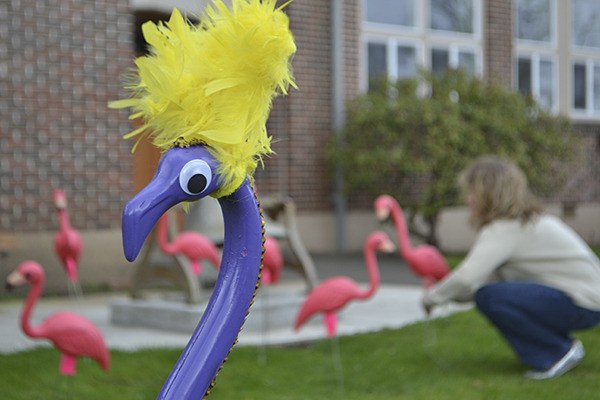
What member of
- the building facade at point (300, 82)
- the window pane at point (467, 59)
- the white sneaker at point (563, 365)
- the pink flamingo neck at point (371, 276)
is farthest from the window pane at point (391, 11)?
the white sneaker at point (563, 365)

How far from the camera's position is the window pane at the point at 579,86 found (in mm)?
17938

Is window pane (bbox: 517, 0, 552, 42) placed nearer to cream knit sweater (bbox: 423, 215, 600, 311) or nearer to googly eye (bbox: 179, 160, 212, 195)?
cream knit sweater (bbox: 423, 215, 600, 311)

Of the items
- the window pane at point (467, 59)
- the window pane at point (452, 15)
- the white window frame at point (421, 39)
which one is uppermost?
the window pane at point (452, 15)

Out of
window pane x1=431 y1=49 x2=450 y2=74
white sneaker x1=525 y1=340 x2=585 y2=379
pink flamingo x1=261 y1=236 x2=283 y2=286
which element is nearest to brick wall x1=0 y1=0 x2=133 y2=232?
pink flamingo x1=261 y1=236 x2=283 y2=286

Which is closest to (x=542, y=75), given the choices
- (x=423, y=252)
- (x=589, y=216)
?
(x=589, y=216)

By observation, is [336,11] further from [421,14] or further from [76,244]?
[76,244]

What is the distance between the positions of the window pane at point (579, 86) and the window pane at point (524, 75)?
4.01 feet

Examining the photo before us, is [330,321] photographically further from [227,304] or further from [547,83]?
[547,83]

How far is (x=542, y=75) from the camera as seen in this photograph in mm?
17406

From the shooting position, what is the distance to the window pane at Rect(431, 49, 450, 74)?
51.7ft

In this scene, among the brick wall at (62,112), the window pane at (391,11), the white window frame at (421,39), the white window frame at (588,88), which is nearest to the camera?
the brick wall at (62,112)

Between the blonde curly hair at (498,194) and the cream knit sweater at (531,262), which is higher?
the blonde curly hair at (498,194)

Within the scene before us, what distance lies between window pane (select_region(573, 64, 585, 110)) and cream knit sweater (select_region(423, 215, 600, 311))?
1272 cm

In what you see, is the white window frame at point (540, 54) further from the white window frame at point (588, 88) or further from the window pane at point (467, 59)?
the window pane at point (467, 59)
